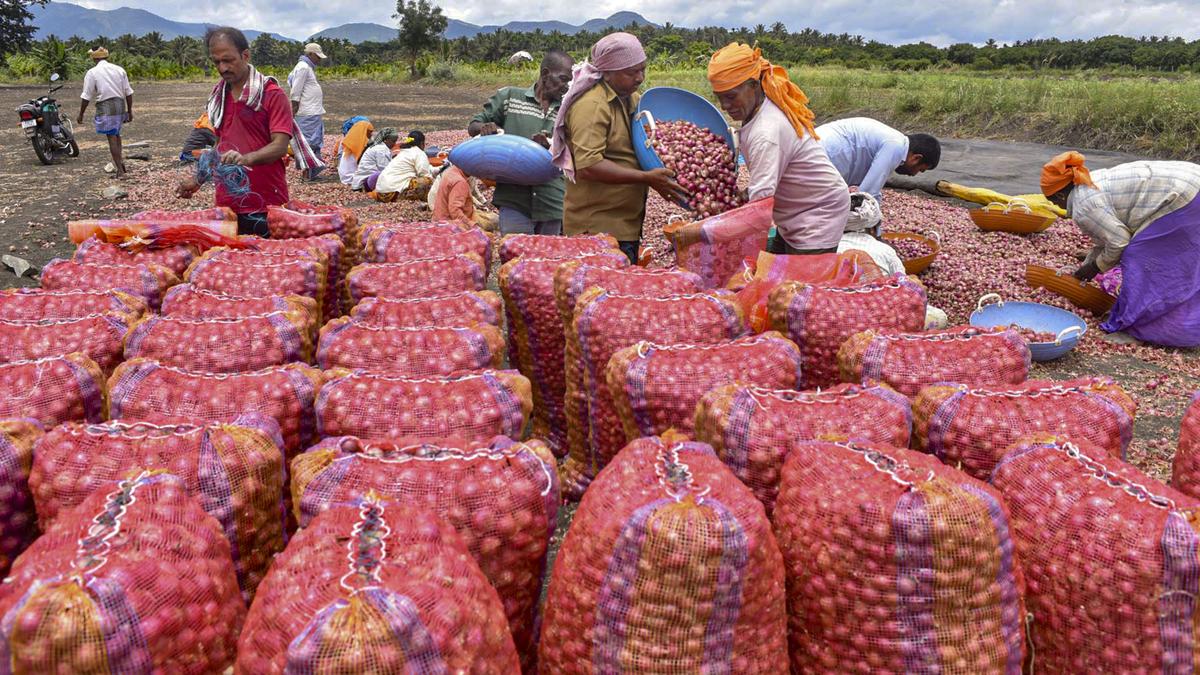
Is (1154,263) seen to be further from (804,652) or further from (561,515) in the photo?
(804,652)

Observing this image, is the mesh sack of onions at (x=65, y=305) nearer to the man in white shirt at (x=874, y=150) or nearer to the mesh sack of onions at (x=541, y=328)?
the mesh sack of onions at (x=541, y=328)

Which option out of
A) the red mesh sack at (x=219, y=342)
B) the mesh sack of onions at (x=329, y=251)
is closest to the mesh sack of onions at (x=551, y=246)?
the mesh sack of onions at (x=329, y=251)

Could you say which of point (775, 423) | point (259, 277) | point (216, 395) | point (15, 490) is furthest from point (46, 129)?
point (775, 423)

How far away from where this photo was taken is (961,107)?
47.7ft

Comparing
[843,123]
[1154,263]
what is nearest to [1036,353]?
[1154,263]

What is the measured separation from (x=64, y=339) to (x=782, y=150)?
9.21 feet

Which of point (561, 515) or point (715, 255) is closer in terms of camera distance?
point (561, 515)

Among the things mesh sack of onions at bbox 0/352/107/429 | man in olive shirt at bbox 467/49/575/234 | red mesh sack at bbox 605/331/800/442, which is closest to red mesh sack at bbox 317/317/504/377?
red mesh sack at bbox 605/331/800/442

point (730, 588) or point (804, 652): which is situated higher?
point (730, 588)

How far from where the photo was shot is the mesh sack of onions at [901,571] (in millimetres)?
1330

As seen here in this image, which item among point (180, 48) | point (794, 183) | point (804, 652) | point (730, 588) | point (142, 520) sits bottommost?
point (804, 652)

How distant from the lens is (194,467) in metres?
1.48

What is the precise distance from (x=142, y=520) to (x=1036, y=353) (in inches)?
175

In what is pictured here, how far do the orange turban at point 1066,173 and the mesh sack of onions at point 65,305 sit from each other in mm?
4921
